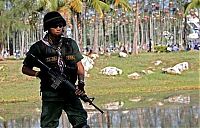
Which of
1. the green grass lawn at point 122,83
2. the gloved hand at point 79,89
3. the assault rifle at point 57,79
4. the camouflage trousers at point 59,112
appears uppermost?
the assault rifle at point 57,79

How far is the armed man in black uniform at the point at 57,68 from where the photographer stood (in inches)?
249

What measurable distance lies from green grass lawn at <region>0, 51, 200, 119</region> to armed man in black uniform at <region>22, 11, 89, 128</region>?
1022 cm

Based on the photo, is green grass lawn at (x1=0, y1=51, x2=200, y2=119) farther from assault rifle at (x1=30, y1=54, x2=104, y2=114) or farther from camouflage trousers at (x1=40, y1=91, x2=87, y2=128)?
assault rifle at (x1=30, y1=54, x2=104, y2=114)

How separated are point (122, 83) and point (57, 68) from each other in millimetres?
18377

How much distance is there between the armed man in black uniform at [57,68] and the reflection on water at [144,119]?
3423 millimetres

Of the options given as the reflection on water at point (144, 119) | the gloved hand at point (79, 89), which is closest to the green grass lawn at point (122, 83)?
the reflection on water at point (144, 119)

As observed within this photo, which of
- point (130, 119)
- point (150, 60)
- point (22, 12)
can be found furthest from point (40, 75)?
point (22, 12)

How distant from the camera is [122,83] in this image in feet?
80.7

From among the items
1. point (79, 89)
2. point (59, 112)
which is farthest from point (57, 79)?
point (59, 112)

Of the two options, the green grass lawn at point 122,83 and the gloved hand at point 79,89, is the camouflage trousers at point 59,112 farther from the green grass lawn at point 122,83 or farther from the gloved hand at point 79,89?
the green grass lawn at point 122,83

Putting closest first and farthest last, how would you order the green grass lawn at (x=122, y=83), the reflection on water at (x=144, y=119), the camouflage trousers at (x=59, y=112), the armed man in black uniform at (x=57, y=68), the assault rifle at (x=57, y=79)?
1. the assault rifle at (x=57, y=79)
2. the armed man in black uniform at (x=57, y=68)
3. the camouflage trousers at (x=59, y=112)
4. the reflection on water at (x=144, y=119)
5. the green grass lawn at (x=122, y=83)

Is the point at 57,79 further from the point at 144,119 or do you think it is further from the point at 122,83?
the point at 122,83

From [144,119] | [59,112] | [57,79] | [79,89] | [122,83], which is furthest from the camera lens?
[122,83]

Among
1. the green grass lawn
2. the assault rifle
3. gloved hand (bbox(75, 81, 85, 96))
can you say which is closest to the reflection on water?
gloved hand (bbox(75, 81, 85, 96))
